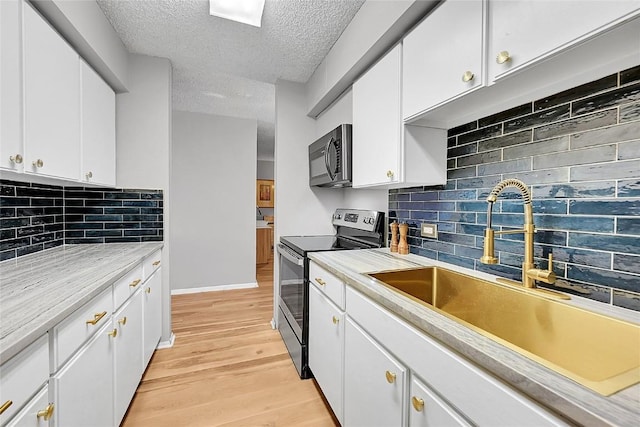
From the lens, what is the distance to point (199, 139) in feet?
12.2

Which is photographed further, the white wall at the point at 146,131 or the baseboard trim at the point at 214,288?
the baseboard trim at the point at 214,288

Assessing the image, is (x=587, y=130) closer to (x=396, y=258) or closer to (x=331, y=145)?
(x=396, y=258)

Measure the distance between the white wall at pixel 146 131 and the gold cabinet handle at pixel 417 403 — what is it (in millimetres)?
2135

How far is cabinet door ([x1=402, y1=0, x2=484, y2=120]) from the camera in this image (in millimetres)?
1004

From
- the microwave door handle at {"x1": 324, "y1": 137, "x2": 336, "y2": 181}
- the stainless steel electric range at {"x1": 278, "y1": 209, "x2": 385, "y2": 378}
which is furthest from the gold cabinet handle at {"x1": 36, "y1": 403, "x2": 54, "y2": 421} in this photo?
the microwave door handle at {"x1": 324, "y1": 137, "x2": 336, "y2": 181}

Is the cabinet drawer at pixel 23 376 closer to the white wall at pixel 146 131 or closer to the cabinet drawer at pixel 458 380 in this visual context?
the cabinet drawer at pixel 458 380

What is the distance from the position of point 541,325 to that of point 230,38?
7.87 ft

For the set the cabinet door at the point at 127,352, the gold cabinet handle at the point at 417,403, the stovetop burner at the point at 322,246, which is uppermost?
the stovetop burner at the point at 322,246

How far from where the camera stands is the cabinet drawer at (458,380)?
55 cm

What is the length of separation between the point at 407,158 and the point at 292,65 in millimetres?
1515

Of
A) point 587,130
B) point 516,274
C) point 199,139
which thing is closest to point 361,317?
point 516,274

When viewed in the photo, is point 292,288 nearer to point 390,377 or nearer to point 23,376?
point 390,377

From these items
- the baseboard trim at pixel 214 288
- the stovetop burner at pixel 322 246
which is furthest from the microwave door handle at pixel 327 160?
the baseboard trim at pixel 214 288

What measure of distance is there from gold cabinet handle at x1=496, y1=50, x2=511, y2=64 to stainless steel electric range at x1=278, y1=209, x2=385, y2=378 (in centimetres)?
127
